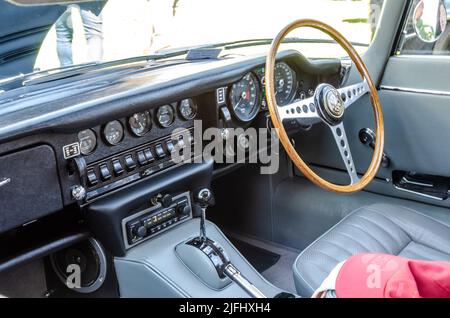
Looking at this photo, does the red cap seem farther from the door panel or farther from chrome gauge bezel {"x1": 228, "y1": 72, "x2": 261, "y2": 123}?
the door panel

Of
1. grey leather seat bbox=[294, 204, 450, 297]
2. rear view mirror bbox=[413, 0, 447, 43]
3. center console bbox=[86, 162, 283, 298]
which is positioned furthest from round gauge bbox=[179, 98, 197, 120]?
rear view mirror bbox=[413, 0, 447, 43]

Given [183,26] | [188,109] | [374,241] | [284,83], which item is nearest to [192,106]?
[188,109]

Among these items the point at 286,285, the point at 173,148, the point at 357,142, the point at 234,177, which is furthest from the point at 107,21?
the point at 286,285

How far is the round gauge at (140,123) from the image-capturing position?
200cm

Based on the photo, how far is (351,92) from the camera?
7.17 ft

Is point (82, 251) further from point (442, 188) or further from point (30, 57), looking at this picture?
point (442, 188)

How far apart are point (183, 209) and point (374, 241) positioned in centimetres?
76

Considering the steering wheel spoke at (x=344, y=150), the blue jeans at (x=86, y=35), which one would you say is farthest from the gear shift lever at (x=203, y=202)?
the blue jeans at (x=86, y=35)

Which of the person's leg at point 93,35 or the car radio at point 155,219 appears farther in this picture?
the person's leg at point 93,35

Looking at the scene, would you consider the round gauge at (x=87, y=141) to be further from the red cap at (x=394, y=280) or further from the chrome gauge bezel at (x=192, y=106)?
the red cap at (x=394, y=280)

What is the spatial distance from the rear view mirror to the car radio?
129 cm

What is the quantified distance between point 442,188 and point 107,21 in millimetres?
1724

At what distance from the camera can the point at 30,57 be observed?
223 cm

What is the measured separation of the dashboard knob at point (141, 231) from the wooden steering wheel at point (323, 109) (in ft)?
2.08
